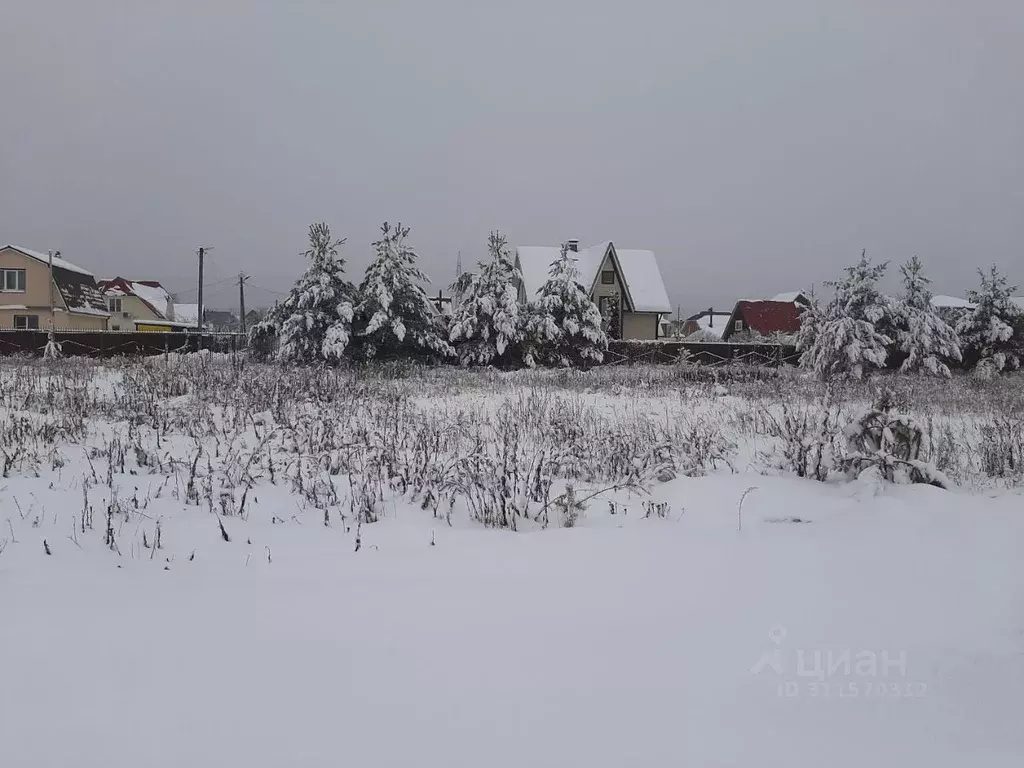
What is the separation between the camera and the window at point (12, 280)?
1447 inches

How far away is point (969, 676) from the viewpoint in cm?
222

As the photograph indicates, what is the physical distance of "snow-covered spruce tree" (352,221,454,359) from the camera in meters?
21.5

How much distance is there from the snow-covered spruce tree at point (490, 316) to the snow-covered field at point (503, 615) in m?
16.8

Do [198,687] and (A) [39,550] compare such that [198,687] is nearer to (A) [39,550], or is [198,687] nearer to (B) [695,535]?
(A) [39,550]

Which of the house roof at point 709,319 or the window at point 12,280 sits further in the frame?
the house roof at point 709,319

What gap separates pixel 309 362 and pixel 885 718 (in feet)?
69.0

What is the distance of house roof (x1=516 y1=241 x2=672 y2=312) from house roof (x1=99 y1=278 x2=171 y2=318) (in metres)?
37.9

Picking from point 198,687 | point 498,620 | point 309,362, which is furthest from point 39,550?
point 309,362

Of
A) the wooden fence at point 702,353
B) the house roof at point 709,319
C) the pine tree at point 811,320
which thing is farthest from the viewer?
the house roof at point 709,319

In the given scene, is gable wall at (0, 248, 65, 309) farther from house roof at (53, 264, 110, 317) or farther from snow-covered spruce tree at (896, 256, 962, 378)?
snow-covered spruce tree at (896, 256, 962, 378)

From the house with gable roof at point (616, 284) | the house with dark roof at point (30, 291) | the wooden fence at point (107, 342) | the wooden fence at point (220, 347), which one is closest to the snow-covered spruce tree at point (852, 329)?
the wooden fence at point (220, 347)

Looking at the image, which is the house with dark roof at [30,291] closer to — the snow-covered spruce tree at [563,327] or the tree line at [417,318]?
the tree line at [417,318]

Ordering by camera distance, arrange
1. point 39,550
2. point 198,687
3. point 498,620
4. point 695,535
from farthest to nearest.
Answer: point 695,535, point 39,550, point 498,620, point 198,687

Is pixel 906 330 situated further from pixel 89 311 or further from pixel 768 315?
pixel 89 311
